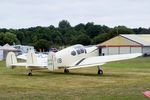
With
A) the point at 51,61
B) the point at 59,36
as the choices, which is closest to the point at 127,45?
the point at 59,36

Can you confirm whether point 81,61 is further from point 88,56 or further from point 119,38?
point 119,38

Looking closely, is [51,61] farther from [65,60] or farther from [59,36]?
[59,36]

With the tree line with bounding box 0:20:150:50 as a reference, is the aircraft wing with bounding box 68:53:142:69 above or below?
below

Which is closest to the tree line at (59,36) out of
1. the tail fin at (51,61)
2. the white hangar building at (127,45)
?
the white hangar building at (127,45)

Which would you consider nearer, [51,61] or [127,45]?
[51,61]

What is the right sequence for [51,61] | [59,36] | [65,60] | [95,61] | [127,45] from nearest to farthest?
[51,61]
[65,60]
[95,61]
[127,45]
[59,36]

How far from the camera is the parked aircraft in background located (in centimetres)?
2461

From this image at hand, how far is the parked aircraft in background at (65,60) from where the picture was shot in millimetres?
24611

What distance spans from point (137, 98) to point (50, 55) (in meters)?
12.4

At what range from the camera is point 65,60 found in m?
26.2

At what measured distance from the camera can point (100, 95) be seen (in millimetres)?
13922

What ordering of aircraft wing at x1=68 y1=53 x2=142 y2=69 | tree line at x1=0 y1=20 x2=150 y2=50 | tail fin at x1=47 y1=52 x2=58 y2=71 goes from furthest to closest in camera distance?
tree line at x1=0 y1=20 x2=150 y2=50
aircraft wing at x1=68 y1=53 x2=142 y2=69
tail fin at x1=47 y1=52 x2=58 y2=71

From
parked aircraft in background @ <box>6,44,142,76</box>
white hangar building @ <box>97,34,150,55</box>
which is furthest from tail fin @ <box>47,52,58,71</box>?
white hangar building @ <box>97,34,150,55</box>

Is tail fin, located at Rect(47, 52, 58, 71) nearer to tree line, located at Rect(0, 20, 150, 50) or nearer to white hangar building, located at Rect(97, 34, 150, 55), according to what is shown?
white hangar building, located at Rect(97, 34, 150, 55)
